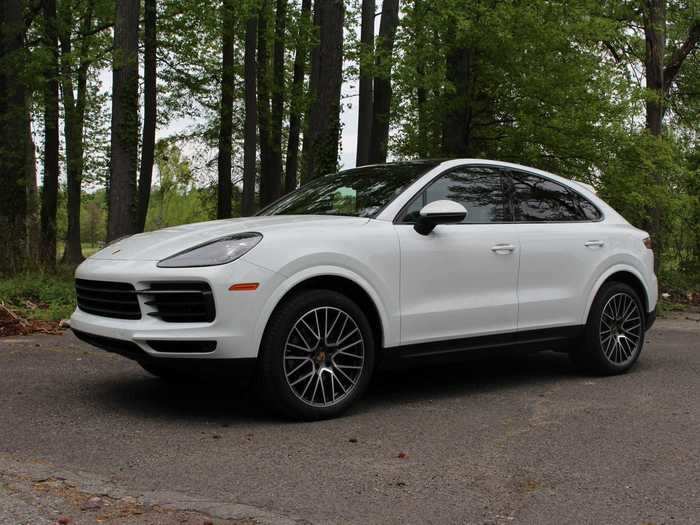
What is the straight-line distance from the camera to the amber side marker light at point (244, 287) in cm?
486

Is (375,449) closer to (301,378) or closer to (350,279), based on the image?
(301,378)

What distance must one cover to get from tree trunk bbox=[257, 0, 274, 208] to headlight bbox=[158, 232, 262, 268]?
1920 centimetres

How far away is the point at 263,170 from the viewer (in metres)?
26.0

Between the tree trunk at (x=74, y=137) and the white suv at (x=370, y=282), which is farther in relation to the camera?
the tree trunk at (x=74, y=137)

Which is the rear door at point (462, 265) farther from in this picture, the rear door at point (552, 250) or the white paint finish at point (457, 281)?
the rear door at point (552, 250)

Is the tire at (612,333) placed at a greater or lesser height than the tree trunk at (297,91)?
lesser

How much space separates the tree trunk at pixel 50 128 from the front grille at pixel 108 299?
857 cm

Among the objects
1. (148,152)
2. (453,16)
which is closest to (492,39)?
(453,16)

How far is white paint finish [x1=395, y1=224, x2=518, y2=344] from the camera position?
5629 millimetres

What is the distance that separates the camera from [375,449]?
464 centimetres

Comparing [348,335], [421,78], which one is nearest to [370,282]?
[348,335]

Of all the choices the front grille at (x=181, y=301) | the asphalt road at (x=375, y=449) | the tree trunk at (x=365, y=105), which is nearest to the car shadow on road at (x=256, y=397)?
the asphalt road at (x=375, y=449)

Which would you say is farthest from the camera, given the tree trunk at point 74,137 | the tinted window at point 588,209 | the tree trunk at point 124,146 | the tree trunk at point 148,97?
the tree trunk at point 74,137

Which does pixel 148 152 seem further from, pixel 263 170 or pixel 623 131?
pixel 623 131
